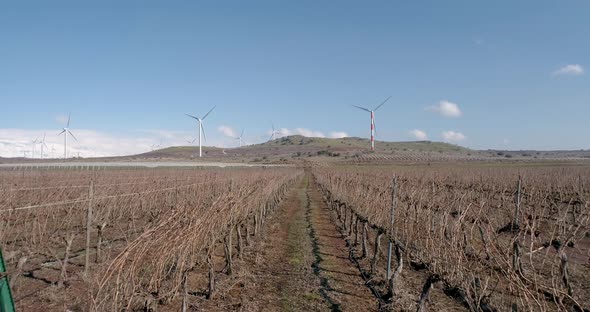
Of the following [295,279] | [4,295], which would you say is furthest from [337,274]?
[4,295]

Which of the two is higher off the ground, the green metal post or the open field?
the green metal post

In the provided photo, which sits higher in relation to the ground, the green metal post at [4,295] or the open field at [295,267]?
the green metal post at [4,295]

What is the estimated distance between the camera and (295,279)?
9141 mm

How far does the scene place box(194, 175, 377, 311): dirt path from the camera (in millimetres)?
7559

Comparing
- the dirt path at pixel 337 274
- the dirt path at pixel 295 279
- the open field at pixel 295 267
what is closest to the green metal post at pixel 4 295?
the open field at pixel 295 267

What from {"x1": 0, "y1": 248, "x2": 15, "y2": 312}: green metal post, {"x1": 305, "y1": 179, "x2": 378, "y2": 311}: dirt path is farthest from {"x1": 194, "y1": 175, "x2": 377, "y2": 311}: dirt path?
{"x1": 0, "y1": 248, "x2": 15, "y2": 312}: green metal post

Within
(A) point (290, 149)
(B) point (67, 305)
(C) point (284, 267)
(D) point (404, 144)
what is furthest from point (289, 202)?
(D) point (404, 144)

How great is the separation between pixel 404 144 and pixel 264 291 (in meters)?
181

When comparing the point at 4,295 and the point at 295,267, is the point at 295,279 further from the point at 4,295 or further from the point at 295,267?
the point at 4,295

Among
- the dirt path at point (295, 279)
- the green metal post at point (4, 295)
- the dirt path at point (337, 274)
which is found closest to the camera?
the green metal post at point (4, 295)

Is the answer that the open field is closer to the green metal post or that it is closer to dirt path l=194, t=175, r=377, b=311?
dirt path l=194, t=175, r=377, b=311

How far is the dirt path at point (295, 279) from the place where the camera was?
7.56 meters

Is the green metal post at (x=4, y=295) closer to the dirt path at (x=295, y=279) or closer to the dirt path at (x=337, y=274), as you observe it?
the dirt path at (x=295, y=279)

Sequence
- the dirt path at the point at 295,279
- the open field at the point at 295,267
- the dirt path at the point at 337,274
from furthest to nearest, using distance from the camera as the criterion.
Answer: the dirt path at the point at 337,274 < the dirt path at the point at 295,279 < the open field at the point at 295,267
